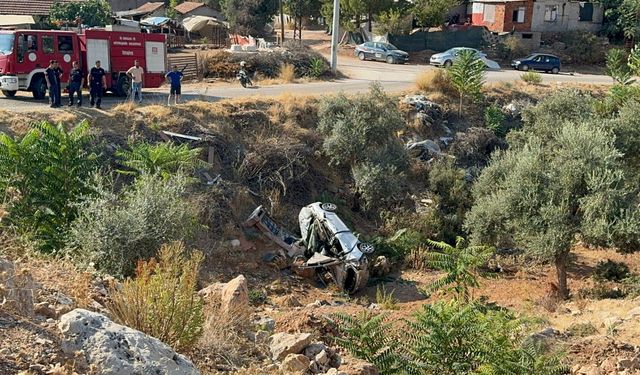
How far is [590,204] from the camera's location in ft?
46.8

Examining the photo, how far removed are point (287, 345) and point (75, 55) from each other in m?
16.1

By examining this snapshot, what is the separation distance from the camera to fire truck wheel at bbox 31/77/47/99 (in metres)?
20.0

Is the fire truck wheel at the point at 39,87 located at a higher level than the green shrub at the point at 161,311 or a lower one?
higher

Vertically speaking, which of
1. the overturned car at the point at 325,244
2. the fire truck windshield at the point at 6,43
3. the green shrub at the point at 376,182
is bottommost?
the overturned car at the point at 325,244

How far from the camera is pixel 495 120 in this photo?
83.8 ft

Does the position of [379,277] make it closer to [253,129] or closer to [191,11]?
[253,129]

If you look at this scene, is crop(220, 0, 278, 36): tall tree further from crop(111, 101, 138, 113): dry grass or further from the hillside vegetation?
crop(111, 101, 138, 113): dry grass

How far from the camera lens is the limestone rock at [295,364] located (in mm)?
7148

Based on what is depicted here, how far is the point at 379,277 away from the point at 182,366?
1123 cm

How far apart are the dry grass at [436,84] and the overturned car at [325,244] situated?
11.4m

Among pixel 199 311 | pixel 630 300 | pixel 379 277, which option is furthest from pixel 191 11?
pixel 199 311

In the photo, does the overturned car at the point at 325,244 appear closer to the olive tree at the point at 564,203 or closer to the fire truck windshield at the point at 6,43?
the olive tree at the point at 564,203

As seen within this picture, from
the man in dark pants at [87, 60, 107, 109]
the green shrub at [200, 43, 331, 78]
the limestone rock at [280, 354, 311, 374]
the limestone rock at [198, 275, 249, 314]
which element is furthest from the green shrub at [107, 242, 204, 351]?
the green shrub at [200, 43, 331, 78]

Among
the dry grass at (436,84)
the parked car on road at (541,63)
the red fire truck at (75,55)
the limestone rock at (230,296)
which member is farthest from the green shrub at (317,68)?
the limestone rock at (230,296)
